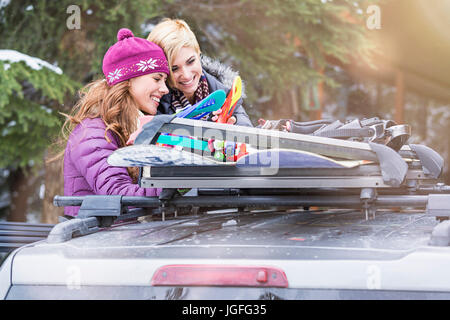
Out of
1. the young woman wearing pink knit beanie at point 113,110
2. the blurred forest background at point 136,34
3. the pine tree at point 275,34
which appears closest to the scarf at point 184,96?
the young woman wearing pink knit beanie at point 113,110

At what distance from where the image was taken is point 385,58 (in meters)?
10.3

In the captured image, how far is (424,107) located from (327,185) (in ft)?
41.3

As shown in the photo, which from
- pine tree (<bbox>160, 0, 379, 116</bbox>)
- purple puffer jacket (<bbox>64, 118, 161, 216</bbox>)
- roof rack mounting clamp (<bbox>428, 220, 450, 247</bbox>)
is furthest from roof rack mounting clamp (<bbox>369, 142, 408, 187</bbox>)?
pine tree (<bbox>160, 0, 379, 116</bbox>)

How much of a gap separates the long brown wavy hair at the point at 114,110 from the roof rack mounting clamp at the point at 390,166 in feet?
5.22

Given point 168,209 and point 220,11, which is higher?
point 220,11

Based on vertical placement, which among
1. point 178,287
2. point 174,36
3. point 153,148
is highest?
point 174,36

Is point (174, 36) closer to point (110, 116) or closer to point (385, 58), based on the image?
point (110, 116)

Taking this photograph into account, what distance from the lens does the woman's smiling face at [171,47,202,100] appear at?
11.5 feet

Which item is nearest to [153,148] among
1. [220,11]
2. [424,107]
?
[220,11]

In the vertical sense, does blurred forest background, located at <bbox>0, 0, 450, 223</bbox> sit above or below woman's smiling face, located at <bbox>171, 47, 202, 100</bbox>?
above

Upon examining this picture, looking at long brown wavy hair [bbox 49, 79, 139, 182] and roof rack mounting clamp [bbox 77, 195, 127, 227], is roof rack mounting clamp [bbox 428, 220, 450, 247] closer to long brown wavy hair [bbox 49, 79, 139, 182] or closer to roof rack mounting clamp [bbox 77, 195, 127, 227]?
roof rack mounting clamp [bbox 77, 195, 127, 227]

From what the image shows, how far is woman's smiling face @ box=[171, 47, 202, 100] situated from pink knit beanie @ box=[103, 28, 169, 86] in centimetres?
25

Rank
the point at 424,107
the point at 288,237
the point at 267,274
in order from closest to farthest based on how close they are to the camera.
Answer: the point at 267,274 → the point at 288,237 → the point at 424,107

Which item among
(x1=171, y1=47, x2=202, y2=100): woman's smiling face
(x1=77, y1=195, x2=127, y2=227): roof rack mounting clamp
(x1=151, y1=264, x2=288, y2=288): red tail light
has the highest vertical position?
(x1=171, y1=47, x2=202, y2=100): woman's smiling face
